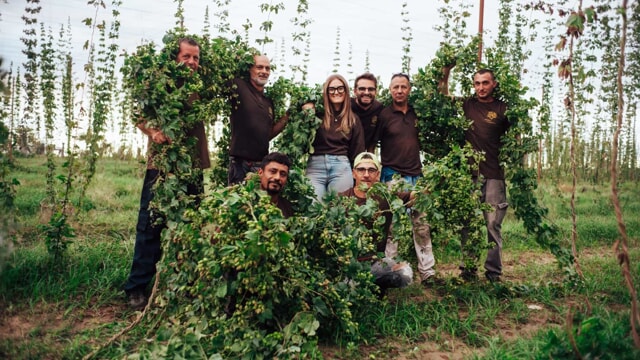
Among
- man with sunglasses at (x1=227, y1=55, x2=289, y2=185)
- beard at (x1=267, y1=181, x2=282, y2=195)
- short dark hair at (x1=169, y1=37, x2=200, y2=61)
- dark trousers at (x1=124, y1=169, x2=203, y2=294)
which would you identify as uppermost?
short dark hair at (x1=169, y1=37, x2=200, y2=61)

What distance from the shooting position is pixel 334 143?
5.23 metres

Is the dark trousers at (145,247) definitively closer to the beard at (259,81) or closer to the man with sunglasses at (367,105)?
the beard at (259,81)

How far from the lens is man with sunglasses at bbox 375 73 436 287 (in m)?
5.43

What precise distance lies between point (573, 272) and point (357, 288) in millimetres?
2569

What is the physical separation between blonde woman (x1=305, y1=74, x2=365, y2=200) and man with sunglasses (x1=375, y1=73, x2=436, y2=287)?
1.36ft

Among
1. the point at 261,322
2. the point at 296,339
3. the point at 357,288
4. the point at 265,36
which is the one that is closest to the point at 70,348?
the point at 261,322

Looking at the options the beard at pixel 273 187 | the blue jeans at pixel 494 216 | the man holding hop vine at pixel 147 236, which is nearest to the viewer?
the beard at pixel 273 187

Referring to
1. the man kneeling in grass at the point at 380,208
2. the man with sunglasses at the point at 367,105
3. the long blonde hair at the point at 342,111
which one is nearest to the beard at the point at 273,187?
the man kneeling in grass at the point at 380,208

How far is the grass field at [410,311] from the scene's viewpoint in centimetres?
353

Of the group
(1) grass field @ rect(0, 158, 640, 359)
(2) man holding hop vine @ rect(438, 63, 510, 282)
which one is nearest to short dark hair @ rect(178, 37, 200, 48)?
(1) grass field @ rect(0, 158, 640, 359)

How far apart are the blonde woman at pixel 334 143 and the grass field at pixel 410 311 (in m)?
1.35

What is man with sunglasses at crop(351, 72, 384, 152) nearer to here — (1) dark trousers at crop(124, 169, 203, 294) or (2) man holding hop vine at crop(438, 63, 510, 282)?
(2) man holding hop vine at crop(438, 63, 510, 282)

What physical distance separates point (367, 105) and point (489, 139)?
1.44 m

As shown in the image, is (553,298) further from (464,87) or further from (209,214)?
(209,214)
